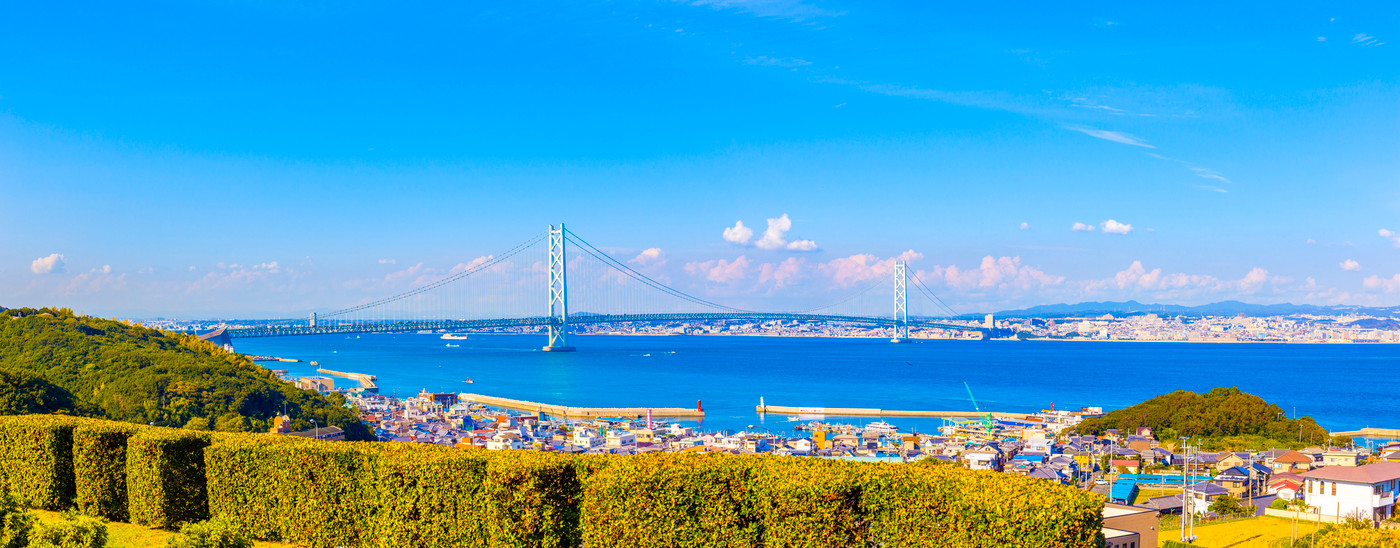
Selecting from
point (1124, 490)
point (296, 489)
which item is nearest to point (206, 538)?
point (296, 489)

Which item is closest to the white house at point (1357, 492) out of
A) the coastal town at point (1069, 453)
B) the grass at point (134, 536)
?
the coastal town at point (1069, 453)

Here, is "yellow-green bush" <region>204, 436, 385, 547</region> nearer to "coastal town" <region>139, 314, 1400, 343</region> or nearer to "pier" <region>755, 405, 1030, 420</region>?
"pier" <region>755, 405, 1030, 420</region>

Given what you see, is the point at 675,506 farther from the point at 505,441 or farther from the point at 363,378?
the point at 363,378

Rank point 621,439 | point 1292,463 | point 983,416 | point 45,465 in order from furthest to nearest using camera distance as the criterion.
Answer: point 983,416, point 621,439, point 1292,463, point 45,465

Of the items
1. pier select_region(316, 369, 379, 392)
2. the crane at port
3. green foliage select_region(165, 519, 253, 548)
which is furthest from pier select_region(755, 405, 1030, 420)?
green foliage select_region(165, 519, 253, 548)

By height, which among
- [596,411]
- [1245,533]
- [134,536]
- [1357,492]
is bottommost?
[596,411]

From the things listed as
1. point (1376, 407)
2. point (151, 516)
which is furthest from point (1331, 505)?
point (1376, 407)

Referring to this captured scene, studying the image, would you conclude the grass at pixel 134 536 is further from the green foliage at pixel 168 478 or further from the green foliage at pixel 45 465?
the green foliage at pixel 45 465
